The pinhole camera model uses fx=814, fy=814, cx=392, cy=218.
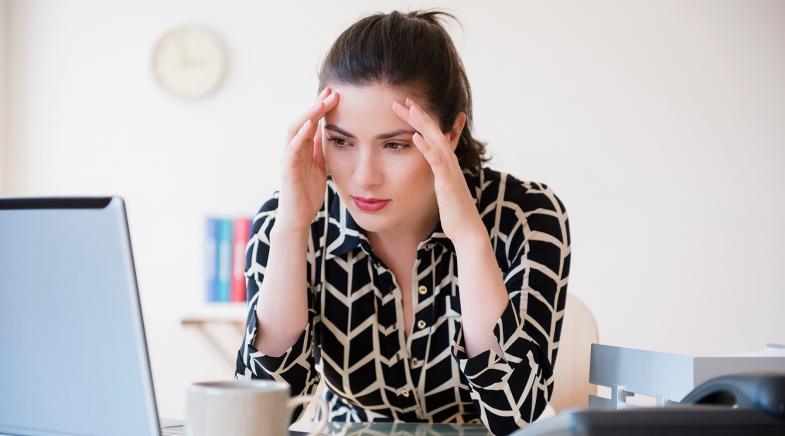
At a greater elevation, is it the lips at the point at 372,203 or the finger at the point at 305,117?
the finger at the point at 305,117

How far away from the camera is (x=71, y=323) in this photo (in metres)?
0.73

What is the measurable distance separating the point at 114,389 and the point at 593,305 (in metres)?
2.62

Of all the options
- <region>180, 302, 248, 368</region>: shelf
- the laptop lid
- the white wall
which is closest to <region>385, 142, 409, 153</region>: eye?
the laptop lid

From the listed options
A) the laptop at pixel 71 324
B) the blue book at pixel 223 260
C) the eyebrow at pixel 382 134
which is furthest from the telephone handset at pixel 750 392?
the blue book at pixel 223 260

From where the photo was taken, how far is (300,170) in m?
1.29

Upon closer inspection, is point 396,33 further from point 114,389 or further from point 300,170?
point 114,389

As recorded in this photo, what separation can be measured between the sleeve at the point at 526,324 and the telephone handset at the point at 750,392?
2.41 feet

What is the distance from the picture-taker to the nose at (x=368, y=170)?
1.19 m

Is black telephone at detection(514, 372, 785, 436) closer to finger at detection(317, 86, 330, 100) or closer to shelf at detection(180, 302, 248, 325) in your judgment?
finger at detection(317, 86, 330, 100)

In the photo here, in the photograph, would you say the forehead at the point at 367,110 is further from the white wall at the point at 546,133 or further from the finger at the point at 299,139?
the white wall at the point at 546,133

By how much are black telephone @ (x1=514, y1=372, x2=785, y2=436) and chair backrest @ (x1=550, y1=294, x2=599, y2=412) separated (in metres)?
1.28

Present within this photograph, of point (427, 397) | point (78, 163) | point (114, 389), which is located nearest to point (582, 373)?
point (427, 397)

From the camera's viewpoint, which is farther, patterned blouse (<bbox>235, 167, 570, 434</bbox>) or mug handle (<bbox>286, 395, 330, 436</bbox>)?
patterned blouse (<bbox>235, 167, 570, 434</bbox>)

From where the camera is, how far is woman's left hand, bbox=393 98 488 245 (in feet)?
3.97
